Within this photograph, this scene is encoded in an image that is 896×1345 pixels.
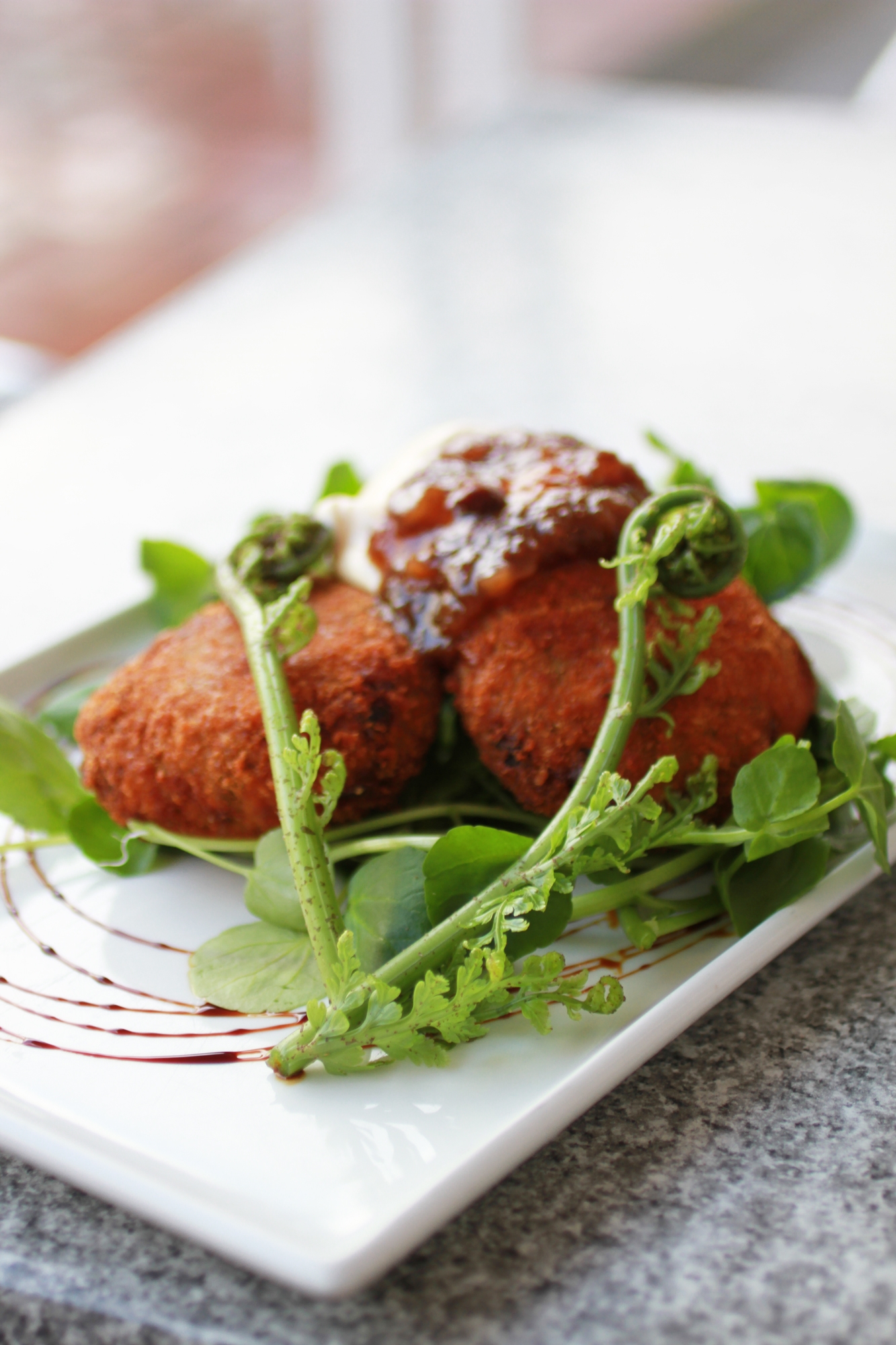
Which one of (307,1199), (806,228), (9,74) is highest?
(9,74)

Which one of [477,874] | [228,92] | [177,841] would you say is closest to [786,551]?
[477,874]

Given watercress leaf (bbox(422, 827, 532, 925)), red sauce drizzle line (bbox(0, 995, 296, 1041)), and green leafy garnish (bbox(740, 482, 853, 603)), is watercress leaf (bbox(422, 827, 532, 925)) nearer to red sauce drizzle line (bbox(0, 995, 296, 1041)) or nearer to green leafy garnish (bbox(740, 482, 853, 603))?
red sauce drizzle line (bbox(0, 995, 296, 1041))

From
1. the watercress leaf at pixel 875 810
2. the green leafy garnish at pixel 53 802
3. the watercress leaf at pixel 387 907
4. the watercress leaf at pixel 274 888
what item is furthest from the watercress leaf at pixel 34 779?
the watercress leaf at pixel 875 810

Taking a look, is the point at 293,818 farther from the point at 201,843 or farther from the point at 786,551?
the point at 786,551

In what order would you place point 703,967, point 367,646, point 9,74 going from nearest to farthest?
1. point 703,967
2. point 367,646
3. point 9,74

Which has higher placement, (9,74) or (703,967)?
(9,74)

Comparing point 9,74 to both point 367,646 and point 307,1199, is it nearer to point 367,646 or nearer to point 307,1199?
point 367,646

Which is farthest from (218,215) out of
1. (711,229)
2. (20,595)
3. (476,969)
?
(476,969)
